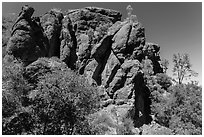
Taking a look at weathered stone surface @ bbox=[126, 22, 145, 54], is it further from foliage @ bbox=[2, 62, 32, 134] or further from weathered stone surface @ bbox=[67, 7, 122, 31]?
foliage @ bbox=[2, 62, 32, 134]

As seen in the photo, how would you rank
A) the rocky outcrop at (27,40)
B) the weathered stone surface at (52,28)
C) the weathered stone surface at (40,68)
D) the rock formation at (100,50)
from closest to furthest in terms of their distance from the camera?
the weathered stone surface at (40,68)
the rocky outcrop at (27,40)
the rock formation at (100,50)
the weathered stone surface at (52,28)

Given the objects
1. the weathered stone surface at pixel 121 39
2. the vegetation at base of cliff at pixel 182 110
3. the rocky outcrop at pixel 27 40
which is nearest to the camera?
the vegetation at base of cliff at pixel 182 110

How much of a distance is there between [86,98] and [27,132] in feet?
12.0

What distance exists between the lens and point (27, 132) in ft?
33.4

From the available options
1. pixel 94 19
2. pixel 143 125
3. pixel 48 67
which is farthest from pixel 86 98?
pixel 94 19

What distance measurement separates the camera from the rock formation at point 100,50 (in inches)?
989

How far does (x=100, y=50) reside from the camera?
3269 centimetres

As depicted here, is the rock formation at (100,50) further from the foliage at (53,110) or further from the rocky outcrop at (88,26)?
the foliage at (53,110)

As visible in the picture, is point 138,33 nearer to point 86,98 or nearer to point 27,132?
point 86,98

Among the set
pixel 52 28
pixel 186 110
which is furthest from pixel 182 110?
pixel 52 28

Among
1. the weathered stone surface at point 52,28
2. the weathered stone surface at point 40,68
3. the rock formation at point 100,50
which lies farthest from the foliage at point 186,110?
the weathered stone surface at point 52,28

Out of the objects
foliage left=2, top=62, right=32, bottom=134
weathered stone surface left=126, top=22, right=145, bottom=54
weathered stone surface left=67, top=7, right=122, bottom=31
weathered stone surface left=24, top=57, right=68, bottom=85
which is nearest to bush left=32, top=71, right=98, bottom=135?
foliage left=2, top=62, right=32, bottom=134

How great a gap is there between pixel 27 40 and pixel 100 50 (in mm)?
12338

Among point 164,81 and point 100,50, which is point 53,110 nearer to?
point 100,50
